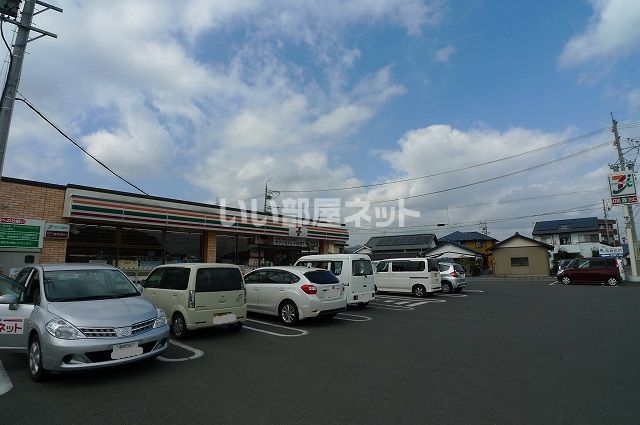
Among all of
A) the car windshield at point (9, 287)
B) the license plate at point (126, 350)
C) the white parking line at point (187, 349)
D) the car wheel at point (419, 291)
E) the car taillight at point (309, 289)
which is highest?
the car windshield at point (9, 287)

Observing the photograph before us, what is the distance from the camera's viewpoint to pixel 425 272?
1702cm

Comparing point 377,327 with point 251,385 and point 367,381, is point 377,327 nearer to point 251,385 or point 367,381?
point 367,381

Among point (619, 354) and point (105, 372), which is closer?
point (105, 372)

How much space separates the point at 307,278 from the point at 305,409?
5.69 meters

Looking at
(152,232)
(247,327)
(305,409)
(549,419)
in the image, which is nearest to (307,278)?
(247,327)

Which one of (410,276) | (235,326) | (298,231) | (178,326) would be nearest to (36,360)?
(178,326)

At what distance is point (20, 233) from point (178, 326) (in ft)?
23.0

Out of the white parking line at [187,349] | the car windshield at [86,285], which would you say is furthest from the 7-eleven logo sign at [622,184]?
the car windshield at [86,285]

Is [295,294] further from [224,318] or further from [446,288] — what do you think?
[446,288]

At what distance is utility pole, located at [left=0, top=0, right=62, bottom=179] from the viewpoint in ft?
26.3

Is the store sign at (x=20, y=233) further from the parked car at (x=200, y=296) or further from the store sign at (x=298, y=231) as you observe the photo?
the store sign at (x=298, y=231)

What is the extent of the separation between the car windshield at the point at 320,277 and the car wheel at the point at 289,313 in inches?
32.7

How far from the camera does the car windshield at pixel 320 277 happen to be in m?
10.0

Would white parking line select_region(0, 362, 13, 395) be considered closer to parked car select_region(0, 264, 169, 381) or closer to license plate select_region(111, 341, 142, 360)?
parked car select_region(0, 264, 169, 381)
